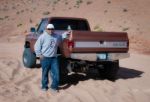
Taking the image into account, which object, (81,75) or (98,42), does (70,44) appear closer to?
(98,42)

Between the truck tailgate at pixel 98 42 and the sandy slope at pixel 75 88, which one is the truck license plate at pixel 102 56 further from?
the sandy slope at pixel 75 88

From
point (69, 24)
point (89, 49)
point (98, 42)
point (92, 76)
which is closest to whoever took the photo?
point (89, 49)

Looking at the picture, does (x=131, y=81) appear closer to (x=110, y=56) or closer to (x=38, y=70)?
(x=110, y=56)

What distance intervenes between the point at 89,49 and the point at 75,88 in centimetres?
118

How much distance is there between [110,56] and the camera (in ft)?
37.9

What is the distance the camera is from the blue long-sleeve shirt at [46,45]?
10.1 metres

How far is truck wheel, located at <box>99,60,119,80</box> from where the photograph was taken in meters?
12.4

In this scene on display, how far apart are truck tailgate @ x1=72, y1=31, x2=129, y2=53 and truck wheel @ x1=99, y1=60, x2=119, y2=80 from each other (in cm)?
82

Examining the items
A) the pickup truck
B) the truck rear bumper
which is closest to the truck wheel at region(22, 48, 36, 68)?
the pickup truck

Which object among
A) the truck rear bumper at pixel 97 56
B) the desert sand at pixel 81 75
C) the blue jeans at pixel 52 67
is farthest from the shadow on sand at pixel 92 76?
the truck rear bumper at pixel 97 56

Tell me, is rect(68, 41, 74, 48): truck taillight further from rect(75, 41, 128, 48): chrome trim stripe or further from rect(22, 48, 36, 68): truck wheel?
rect(22, 48, 36, 68): truck wheel

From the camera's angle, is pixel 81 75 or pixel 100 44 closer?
pixel 100 44

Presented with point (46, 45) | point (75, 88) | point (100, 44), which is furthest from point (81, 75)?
point (46, 45)

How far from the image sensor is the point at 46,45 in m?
10.0
